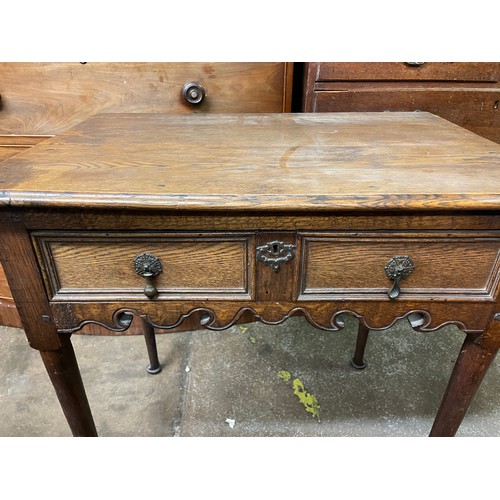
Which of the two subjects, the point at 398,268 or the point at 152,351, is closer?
the point at 398,268

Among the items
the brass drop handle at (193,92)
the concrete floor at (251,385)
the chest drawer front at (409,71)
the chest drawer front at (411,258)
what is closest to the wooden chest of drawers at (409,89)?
the chest drawer front at (409,71)

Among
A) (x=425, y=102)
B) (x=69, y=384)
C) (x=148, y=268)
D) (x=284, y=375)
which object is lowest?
(x=284, y=375)

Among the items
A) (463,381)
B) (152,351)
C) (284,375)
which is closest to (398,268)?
(463,381)

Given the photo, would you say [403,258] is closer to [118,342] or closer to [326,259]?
[326,259]

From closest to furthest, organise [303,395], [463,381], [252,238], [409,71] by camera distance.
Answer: [252,238] < [463,381] < [409,71] < [303,395]

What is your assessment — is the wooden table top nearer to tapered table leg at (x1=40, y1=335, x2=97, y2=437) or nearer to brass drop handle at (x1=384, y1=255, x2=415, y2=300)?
brass drop handle at (x1=384, y1=255, x2=415, y2=300)

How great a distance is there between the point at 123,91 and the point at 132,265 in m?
0.77

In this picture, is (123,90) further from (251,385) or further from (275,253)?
(251,385)

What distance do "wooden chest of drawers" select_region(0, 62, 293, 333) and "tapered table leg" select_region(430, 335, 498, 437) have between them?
87 cm

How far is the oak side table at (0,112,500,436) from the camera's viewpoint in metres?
0.57

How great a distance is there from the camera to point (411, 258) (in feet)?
2.09

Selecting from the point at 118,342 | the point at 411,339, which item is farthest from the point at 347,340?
the point at 118,342

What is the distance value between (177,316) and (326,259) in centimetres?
29

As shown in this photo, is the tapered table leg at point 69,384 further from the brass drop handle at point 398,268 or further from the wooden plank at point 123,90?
the wooden plank at point 123,90
